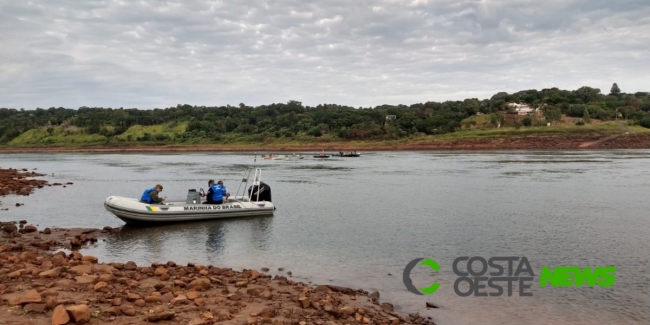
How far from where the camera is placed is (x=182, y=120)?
148 metres

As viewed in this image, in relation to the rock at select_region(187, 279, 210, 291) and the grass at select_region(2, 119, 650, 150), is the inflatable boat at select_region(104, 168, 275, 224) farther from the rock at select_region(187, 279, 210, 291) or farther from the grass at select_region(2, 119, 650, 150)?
the grass at select_region(2, 119, 650, 150)

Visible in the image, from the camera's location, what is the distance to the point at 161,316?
760 centimetres

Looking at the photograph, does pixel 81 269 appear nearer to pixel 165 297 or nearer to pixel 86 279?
pixel 86 279

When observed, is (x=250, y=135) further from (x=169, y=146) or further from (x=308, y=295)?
(x=308, y=295)

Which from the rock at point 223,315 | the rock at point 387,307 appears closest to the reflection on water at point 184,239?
the rock at point 387,307

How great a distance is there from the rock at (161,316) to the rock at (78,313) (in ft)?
2.74

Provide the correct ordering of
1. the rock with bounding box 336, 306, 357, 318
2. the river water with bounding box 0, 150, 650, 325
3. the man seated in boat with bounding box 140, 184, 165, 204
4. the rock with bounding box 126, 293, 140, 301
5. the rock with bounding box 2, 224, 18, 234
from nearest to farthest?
the rock with bounding box 126, 293, 140, 301, the rock with bounding box 336, 306, 357, 318, the river water with bounding box 0, 150, 650, 325, the rock with bounding box 2, 224, 18, 234, the man seated in boat with bounding box 140, 184, 165, 204

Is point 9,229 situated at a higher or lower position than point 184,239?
higher

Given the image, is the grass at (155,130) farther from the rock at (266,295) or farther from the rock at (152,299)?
the rock at (152,299)

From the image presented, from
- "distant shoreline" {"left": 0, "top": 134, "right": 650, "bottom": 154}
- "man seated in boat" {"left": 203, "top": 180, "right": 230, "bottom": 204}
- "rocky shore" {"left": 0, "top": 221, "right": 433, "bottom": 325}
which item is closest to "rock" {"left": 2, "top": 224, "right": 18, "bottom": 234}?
"rocky shore" {"left": 0, "top": 221, "right": 433, "bottom": 325}

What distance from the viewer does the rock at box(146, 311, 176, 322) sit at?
752cm

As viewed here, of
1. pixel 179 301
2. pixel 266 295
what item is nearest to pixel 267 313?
pixel 266 295

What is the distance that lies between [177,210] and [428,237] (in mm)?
9600

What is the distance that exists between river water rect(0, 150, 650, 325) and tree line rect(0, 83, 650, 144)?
7835 cm
